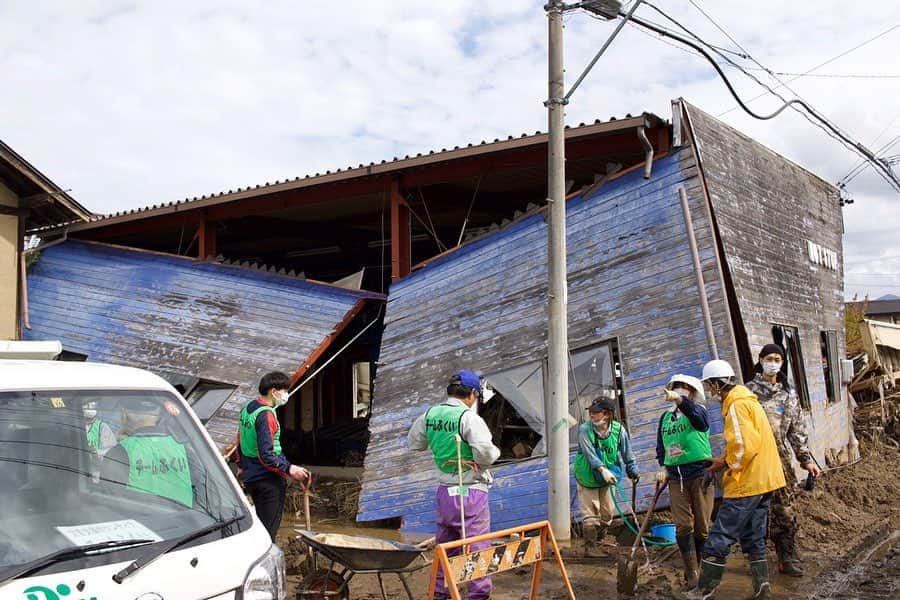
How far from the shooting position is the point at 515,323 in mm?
10570

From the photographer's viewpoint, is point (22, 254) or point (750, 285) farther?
point (22, 254)

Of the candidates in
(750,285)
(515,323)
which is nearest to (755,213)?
(750,285)

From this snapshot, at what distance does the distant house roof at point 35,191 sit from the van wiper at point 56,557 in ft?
39.3

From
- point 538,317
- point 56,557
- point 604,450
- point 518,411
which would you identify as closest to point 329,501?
point 518,411

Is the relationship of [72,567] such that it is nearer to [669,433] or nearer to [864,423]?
[669,433]

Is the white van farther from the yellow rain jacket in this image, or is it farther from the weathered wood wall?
the weathered wood wall

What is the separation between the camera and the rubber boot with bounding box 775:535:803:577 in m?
7.41

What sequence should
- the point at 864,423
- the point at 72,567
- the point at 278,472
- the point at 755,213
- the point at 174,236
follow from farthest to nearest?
1. the point at 174,236
2. the point at 864,423
3. the point at 755,213
4. the point at 278,472
5. the point at 72,567

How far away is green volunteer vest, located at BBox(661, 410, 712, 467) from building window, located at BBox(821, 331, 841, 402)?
7.08 m

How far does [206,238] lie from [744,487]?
11422 mm

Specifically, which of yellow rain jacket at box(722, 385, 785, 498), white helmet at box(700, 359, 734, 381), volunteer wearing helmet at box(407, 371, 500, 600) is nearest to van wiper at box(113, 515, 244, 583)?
volunteer wearing helmet at box(407, 371, 500, 600)

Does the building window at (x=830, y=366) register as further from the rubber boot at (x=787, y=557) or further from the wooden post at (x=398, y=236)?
the wooden post at (x=398, y=236)

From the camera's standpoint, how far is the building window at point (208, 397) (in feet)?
41.4

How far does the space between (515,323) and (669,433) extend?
381cm
